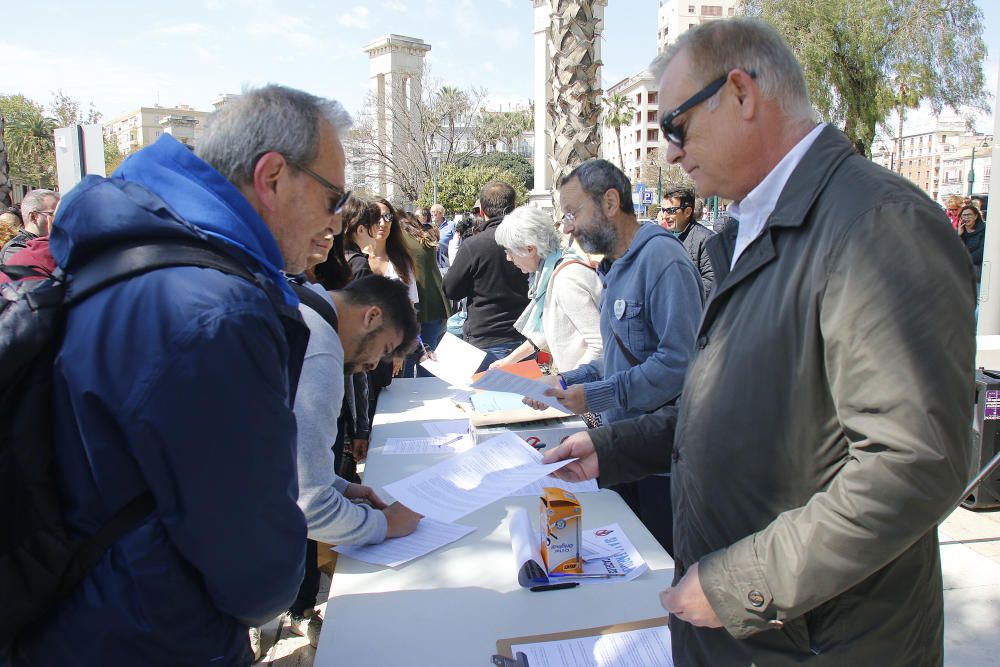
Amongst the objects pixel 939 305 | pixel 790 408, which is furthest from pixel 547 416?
→ pixel 939 305

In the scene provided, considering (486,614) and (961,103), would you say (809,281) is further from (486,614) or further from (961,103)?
(961,103)

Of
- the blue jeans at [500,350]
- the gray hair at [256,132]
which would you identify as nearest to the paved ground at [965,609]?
the blue jeans at [500,350]

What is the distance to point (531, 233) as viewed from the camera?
3.74m

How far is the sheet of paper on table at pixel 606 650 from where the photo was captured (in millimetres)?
1414

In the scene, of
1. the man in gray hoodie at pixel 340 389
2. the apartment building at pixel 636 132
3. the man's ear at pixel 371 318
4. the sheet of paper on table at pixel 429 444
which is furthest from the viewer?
the apartment building at pixel 636 132

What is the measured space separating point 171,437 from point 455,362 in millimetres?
2225

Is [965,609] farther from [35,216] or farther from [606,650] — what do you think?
[35,216]

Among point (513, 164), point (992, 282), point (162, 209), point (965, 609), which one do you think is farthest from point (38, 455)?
point (513, 164)

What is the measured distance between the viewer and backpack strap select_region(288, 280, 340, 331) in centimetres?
199

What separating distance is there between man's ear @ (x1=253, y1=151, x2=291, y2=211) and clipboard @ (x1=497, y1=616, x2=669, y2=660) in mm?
1028

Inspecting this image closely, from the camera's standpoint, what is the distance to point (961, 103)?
67.2ft

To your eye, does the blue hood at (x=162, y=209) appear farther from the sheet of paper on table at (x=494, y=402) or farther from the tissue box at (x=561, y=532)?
the sheet of paper on table at (x=494, y=402)

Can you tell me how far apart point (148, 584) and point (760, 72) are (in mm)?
1230

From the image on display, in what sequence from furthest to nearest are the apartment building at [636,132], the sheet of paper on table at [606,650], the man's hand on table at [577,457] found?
the apartment building at [636,132] → the man's hand on table at [577,457] → the sheet of paper on table at [606,650]
